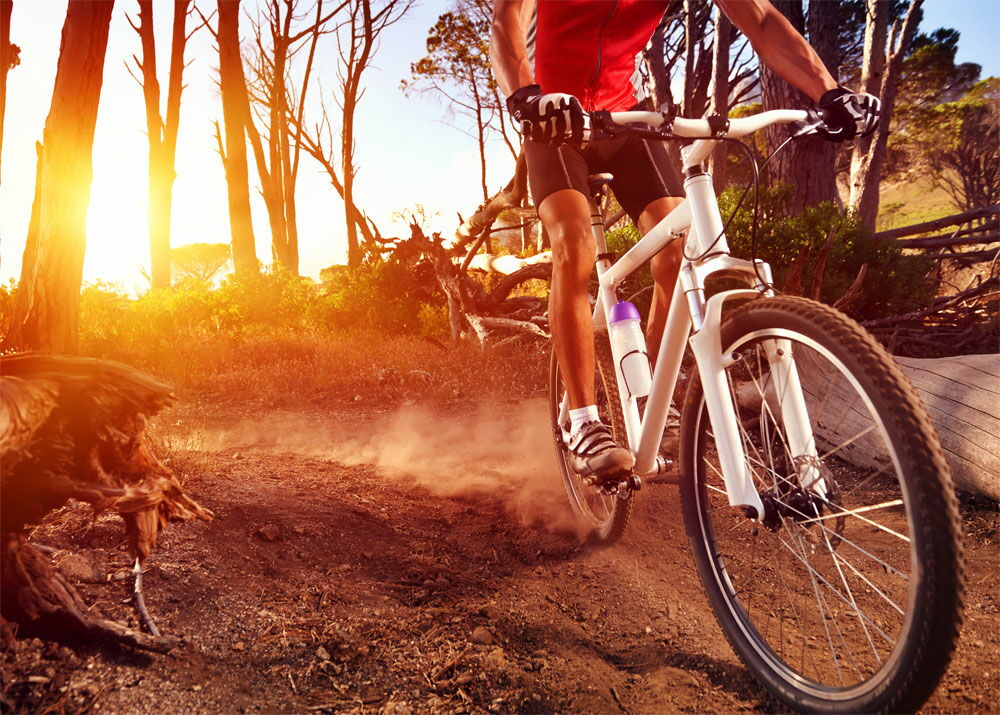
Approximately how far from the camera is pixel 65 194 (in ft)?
16.4

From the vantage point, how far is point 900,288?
6.90 meters

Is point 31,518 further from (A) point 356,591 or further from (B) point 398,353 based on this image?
(B) point 398,353

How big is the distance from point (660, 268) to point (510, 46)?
1181mm

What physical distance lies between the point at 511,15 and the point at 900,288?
19.9ft

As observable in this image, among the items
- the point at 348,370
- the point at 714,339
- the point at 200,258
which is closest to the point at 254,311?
the point at 348,370

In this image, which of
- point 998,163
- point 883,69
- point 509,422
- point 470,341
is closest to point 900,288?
point 509,422

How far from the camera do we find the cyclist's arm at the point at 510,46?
2.69 metres

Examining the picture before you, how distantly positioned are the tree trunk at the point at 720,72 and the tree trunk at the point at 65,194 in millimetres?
10832

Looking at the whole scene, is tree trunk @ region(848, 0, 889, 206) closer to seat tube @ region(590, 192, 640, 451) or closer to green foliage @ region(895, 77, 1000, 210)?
green foliage @ region(895, 77, 1000, 210)

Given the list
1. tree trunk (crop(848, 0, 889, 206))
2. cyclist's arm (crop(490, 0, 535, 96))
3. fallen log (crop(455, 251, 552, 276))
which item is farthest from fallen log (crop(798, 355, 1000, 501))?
tree trunk (crop(848, 0, 889, 206))

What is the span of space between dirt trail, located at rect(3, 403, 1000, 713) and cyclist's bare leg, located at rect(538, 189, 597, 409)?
922 mm

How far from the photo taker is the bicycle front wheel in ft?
4.65

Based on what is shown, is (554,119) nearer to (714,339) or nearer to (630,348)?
(714,339)

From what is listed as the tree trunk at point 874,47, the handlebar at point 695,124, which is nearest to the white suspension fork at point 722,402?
the handlebar at point 695,124
